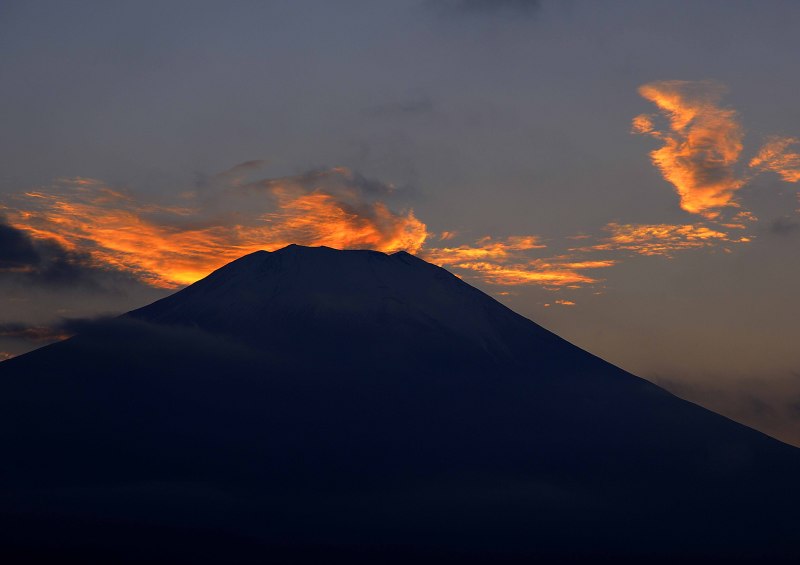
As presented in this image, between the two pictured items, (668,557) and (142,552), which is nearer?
(142,552)

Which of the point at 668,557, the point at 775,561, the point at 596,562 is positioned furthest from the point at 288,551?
the point at 775,561

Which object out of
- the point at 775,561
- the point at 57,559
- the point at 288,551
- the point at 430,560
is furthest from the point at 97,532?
the point at 775,561

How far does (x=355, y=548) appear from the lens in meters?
197

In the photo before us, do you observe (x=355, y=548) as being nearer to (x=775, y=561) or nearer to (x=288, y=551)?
(x=288, y=551)

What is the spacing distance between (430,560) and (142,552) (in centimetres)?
4892

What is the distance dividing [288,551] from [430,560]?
24615 millimetres

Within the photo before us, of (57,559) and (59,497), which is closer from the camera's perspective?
(57,559)

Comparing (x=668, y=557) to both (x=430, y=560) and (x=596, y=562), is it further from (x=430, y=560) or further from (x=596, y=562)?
(x=430, y=560)

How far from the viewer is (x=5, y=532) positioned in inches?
7407

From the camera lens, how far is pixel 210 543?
198 metres

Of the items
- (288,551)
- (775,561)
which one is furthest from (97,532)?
(775,561)

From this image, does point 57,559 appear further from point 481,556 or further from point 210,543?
point 481,556

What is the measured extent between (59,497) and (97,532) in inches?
411

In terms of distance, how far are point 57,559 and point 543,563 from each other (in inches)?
3267
